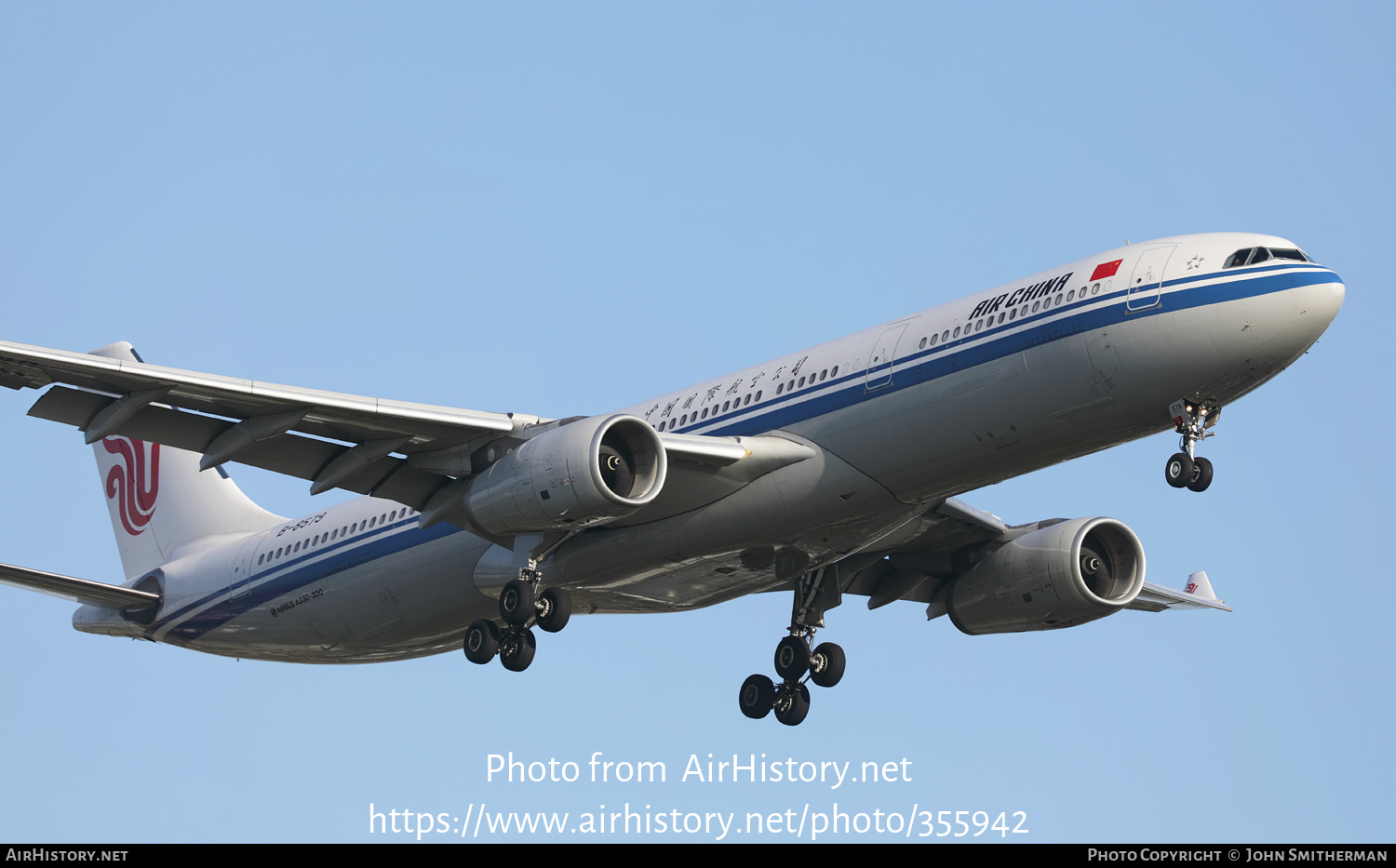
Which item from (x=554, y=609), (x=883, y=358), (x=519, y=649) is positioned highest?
(x=883, y=358)

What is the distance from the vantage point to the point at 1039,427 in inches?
1089

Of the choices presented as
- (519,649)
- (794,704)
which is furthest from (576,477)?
(794,704)

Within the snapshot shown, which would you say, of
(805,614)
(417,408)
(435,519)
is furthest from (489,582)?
(805,614)

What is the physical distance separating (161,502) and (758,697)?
52.5 ft

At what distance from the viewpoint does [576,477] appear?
28438 millimetres

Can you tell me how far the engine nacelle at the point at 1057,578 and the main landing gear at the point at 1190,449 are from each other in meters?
7.29

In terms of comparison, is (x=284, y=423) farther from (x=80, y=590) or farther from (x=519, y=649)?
(x=80, y=590)

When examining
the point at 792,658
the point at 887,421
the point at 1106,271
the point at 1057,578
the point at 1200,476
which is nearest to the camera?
the point at 1200,476

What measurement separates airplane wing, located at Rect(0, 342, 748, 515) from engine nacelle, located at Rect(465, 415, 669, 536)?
621 mm

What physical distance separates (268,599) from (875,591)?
12.7 m

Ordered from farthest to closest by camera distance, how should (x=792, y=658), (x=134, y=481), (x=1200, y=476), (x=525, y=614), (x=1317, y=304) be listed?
1. (x=134, y=481)
2. (x=792, y=658)
3. (x=525, y=614)
4. (x=1200, y=476)
5. (x=1317, y=304)

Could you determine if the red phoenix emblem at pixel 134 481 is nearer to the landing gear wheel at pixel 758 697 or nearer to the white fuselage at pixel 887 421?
the white fuselage at pixel 887 421

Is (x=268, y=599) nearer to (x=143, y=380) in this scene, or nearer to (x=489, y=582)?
(x=489, y=582)

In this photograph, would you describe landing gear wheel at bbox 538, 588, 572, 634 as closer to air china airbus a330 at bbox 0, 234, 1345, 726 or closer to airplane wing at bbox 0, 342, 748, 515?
air china airbus a330 at bbox 0, 234, 1345, 726
